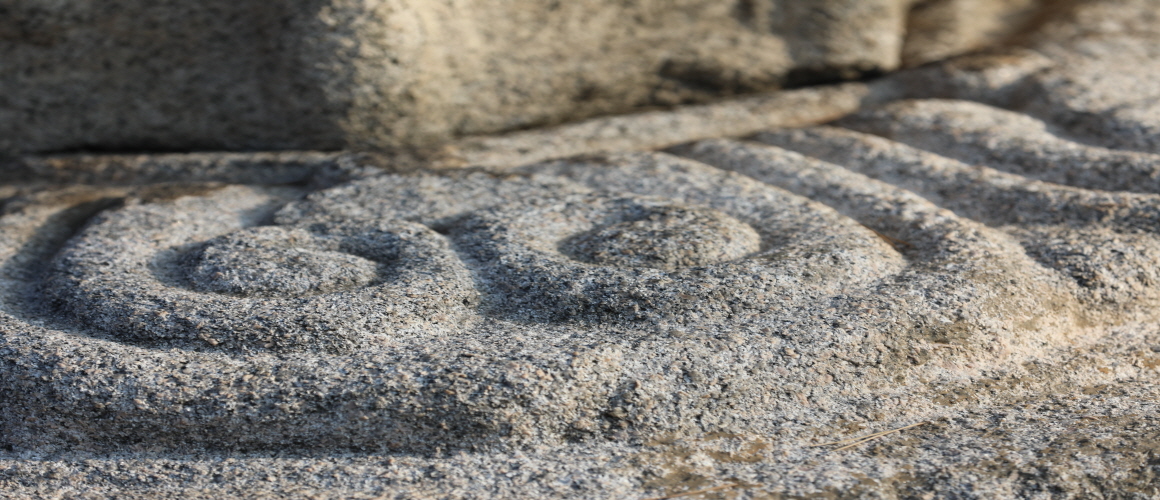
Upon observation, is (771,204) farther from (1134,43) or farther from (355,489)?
(1134,43)

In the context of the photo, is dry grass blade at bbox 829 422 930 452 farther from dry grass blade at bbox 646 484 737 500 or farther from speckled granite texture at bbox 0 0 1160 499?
dry grass blade at bbox 646 484 737 500

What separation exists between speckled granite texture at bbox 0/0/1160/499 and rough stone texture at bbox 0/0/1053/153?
0.31m

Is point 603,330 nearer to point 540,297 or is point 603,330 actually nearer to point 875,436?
point 540,297

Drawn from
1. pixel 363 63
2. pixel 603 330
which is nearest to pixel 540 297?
pixel 603 330

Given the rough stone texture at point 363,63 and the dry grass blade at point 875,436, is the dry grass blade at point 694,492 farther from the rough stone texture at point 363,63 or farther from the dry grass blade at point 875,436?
the rough stone texture at point 363,63

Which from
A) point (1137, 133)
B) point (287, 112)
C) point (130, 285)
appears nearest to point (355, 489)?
point (130, 285)

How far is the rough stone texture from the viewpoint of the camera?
9.21ft

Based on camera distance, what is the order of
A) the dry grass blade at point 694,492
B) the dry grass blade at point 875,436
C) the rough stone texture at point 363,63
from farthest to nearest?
the rough stone texture at point 363,63 < the dry grass blade at point 875,436 < the dry grass blade at point 694,492

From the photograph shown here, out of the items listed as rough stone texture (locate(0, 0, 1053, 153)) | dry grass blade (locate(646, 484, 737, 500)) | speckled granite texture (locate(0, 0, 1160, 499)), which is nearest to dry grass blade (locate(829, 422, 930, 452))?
speckled granite texture (locate(0, 0, 1160, 499))

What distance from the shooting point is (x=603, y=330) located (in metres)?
1.90

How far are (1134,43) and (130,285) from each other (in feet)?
12.0

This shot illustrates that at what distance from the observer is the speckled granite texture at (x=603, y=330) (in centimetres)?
167

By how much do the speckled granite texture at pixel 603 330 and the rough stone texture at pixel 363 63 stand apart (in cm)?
31

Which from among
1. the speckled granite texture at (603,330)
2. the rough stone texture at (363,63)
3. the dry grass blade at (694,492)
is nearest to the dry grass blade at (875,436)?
the speckled granite texture at (603,330)
